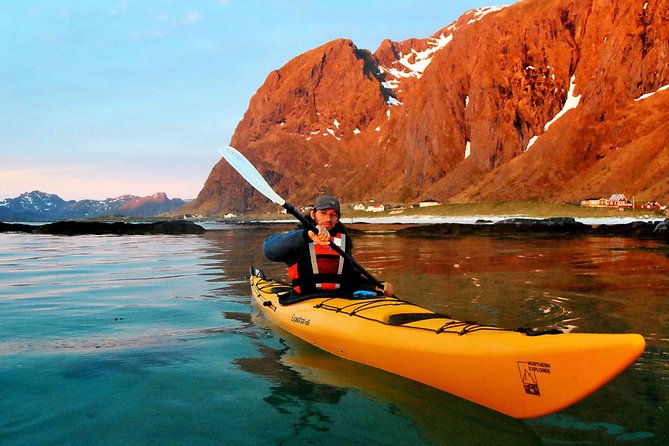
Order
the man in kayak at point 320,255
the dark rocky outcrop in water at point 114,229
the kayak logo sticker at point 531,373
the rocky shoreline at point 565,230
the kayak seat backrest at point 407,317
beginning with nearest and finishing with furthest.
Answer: the kayak logo sticker at point 531,373
the kayak seat backrest at point 407,317
the man in kayak at point 320,255
the rocky shoreline at point 565,230
the dark rocky outcrop in water at point 114,229

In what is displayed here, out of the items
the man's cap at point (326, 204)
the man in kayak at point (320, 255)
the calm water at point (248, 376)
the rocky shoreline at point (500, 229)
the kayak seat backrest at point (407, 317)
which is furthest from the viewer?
the rocky shoreline at point (500, 229)

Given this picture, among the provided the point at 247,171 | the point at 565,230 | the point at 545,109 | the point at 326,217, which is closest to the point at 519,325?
the point at 326,217

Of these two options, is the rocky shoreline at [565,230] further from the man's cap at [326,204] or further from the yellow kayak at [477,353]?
the yellow kayak at [477,353]

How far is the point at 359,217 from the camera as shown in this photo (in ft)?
373

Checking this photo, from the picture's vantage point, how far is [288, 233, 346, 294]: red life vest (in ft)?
25.8

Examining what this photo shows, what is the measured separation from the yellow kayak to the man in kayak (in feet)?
1.87

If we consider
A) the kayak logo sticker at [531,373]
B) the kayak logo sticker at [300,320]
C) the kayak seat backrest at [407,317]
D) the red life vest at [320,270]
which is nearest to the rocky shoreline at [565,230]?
the red life vest at [320,270]

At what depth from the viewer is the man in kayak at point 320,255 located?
24.8 ft

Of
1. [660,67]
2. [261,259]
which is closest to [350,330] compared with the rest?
[261,259]

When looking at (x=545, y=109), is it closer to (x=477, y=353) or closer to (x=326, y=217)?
(x=326, y=217)

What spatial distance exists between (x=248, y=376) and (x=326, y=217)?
2397mm

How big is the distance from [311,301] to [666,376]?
4582mm

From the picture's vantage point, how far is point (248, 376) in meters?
6.66

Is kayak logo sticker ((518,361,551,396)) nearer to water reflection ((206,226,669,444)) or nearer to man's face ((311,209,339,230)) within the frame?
water reflection ((206,226,669,444))
